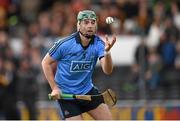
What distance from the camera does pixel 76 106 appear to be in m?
11.0

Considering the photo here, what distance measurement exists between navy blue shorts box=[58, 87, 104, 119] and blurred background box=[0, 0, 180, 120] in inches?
171

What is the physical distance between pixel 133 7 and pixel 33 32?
2.36m

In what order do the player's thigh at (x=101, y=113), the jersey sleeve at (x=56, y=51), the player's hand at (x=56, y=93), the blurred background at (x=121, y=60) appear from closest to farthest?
1. the player's hand at (x=56, y=93)
2. the jersey sleeve at (x=56, y=51)
3. the player's thigh at (x=101, y=113)
4. the blurred background at (x=121, y=60)

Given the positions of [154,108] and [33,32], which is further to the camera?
[33,32]

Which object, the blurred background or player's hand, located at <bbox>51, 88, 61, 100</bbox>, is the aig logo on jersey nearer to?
player's hand, located at <bbox>51, 88, 61, 100</bbox>

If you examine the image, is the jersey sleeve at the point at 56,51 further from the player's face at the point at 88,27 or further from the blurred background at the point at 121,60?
the blurred background at the point at 121,60

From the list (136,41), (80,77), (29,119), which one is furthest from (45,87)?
(80,77)

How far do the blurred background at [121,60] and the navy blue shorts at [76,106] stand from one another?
4.34m

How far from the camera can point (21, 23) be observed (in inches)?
762

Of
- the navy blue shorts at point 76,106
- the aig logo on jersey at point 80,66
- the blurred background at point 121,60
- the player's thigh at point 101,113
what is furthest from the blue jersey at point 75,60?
the blurred background at point 121,60

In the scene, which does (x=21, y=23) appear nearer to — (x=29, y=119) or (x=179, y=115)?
(x=29, y=119)

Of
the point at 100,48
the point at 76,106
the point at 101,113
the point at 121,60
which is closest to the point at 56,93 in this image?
the point at 76,106

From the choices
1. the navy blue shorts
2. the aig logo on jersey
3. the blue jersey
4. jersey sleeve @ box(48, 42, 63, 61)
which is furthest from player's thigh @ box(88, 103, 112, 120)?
jersey sleeve @ box(48, 42, 63, 61)

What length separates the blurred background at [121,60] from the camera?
16484 mm
